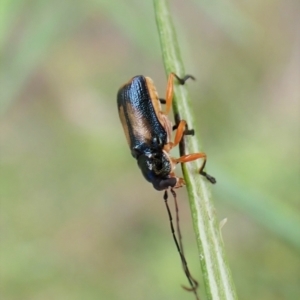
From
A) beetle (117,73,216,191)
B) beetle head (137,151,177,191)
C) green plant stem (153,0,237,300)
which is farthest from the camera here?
beetle (117,73,216,191)

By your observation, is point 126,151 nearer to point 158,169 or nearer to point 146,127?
point 146,127

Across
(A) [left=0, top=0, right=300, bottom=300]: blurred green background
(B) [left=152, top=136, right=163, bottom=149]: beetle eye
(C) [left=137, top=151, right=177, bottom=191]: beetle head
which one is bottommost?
(A) [left=0, top=0, right=300, bottom=300]: blurred green background

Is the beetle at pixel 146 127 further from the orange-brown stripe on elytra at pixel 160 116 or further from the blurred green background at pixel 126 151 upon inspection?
the blurred green background at pixel 126 151

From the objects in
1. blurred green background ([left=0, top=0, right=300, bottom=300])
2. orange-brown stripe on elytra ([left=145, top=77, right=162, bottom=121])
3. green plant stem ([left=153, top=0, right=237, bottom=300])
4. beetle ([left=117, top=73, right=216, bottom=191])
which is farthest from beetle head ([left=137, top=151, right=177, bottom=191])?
blurred green background ([left=0, top=0, right=300, bottom=300])

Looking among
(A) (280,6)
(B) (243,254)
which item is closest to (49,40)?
(B) (243,254)

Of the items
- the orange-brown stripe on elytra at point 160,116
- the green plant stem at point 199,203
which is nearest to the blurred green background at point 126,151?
the orange-brown stripe on elytra at point 160,116

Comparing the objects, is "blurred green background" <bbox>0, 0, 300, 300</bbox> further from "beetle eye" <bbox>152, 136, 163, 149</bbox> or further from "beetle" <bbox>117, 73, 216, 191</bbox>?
"beetle eye" <bbox>152, 136, 163, 149</bbox>
